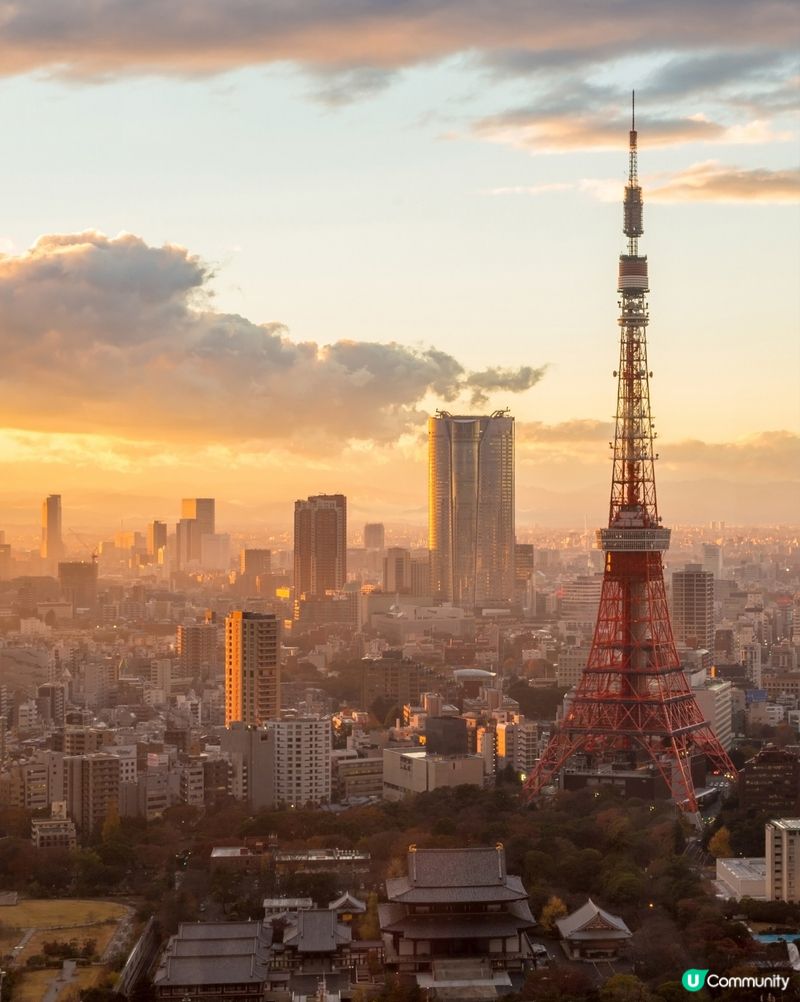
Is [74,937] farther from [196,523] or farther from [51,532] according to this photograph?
[196,523]

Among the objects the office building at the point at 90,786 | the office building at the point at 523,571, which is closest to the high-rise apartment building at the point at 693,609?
the office building at the point at 523,571

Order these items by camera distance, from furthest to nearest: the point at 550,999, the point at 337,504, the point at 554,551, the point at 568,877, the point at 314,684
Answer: the point at 554,551 → the point at 337,504 → the point at 314,684 → the point at 568,877 → the point at 550,999

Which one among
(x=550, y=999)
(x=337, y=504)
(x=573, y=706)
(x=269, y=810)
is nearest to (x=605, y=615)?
(x=573, y=706)

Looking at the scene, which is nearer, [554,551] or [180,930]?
[180,930]

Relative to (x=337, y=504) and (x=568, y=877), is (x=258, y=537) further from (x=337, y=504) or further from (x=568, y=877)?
(x=568, y=877)

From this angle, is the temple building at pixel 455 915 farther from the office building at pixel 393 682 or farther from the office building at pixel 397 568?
the office building at pixel 397 568

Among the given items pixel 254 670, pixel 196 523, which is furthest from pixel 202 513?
pixel 254 670

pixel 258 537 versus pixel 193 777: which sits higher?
pixel 258 537
